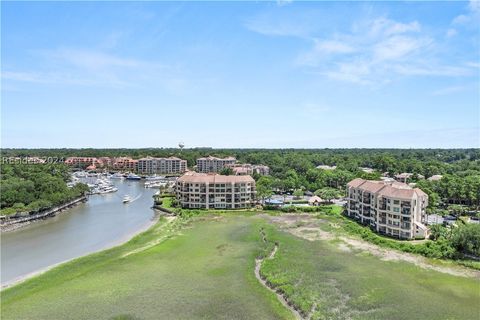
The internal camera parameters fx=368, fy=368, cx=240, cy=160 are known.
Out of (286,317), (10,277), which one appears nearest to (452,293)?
(286,317)

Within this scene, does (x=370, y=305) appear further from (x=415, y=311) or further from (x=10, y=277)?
(x=10, y=277)

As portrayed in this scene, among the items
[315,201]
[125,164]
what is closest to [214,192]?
[315,201]

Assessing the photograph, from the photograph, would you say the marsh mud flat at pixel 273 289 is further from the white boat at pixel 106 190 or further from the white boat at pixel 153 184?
the white boat at pixel 153 184

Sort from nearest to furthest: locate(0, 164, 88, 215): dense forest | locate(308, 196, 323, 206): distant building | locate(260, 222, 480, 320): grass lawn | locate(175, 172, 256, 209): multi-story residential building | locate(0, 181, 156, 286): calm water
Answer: locate(260, 222, 480, 320): grass lawn → locate(0, 181, 156, 286): calm water → locate(0, 164, 88, 215): dense forest → locate(175, 172, 256, 209): multi-story residential building → locate(308, 196, 323, 206): distant building

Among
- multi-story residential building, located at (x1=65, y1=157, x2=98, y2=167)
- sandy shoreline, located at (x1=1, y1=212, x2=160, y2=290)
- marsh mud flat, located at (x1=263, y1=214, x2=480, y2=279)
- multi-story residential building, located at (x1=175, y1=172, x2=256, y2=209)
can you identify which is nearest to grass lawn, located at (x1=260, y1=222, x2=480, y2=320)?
marsh mud flat, located at (x1=263, y1=214, x2=480, y2=279)

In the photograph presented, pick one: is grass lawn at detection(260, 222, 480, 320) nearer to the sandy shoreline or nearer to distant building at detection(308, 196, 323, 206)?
the sandy shoreline
